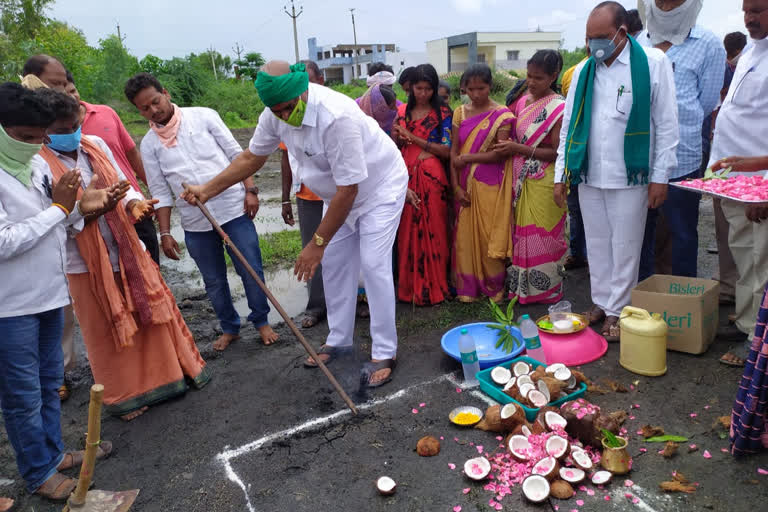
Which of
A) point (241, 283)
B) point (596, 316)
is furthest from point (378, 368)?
point (241, 283)

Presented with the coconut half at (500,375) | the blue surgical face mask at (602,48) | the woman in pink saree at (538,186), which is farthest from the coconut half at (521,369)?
the blue surgical face mask at (602,48)

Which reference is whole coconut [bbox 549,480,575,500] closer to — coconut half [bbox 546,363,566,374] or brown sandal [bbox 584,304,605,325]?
coconut half [bbox 546,363,566,374]

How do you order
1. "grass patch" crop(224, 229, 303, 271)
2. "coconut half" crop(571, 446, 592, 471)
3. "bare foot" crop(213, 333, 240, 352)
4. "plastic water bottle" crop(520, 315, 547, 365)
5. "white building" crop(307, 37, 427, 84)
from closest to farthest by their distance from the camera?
1. "coconut half" crop(571, 446, 592, 471)
2. "plastic water bottle" crop(520, 315, 547, 365)
3. "bare foot" crop(213, 333, 240, 352)
4. "grass patch" crop(224, 229, 303, 271)
5. "white building" crop(307, 37, 427, 84)

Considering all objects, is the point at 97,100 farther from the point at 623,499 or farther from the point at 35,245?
the point at 623,499

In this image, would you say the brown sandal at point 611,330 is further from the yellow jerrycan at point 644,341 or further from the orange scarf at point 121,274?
the orange scarf at point 121,274

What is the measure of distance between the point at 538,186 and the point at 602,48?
3.83 feet

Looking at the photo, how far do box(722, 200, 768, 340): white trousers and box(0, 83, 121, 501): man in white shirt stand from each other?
3.80 metres

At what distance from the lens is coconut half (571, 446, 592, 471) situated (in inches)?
95.8

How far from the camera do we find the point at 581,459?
246 centimetres

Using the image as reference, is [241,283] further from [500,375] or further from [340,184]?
[500,375]

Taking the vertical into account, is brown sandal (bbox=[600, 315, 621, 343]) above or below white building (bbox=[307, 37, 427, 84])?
below

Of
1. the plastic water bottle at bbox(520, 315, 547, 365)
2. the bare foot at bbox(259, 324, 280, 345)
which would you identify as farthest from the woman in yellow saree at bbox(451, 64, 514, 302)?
the bare foot at bbox(259, 324, 280, 345)

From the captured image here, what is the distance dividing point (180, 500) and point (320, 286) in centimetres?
231

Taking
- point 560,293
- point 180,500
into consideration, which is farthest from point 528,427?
point 560,293
